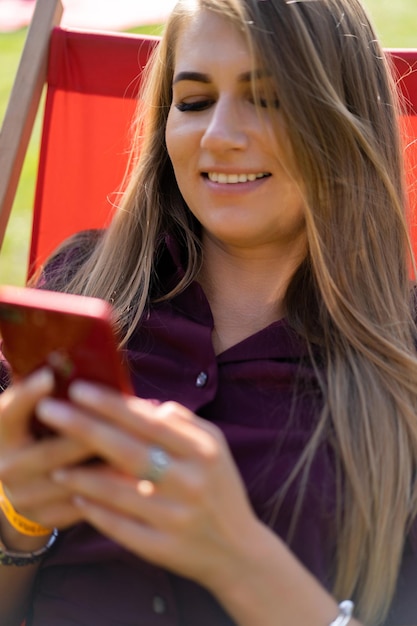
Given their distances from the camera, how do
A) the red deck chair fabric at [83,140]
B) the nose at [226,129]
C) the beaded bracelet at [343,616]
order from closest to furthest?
1. the beaded bracelet at [343,616]
2. the nose at [226,129]
3. the red deck chair fabric at [83,140]

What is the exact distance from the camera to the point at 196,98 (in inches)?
64.0

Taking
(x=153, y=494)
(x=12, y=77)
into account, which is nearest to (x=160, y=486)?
(x=153, y=494)

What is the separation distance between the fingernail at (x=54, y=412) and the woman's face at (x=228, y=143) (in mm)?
662

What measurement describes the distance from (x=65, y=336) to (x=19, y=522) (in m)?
0.39

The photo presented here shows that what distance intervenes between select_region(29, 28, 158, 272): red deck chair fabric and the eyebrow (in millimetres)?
534

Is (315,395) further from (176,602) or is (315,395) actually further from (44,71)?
(44,71)

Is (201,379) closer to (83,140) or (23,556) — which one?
(23,556)

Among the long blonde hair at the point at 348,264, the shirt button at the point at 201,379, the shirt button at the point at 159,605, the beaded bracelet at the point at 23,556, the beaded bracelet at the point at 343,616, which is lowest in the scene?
the shirt button at the point at 159,605

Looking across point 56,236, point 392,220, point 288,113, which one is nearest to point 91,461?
point 288,113

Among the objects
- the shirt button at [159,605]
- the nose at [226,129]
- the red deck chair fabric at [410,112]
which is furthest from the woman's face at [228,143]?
the shirt button at [159,605]

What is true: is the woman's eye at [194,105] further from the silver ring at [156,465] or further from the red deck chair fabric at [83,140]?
the silver ring at [156,465]

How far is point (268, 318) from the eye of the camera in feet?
5.55

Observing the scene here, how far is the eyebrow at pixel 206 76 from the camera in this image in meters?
1.53

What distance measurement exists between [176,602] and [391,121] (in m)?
0.92
